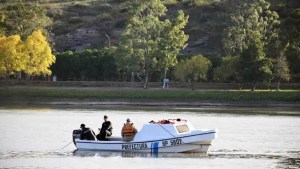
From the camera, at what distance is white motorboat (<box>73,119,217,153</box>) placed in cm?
5759

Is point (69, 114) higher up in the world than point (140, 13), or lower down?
lower down

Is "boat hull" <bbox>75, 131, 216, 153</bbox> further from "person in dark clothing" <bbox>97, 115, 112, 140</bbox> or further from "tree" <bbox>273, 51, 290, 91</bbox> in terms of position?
"tree" <bbox>273, 51, 290, 91</bbox>

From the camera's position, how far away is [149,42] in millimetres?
131375

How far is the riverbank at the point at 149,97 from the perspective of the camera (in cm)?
11950

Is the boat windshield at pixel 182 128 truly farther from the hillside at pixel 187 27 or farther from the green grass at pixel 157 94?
the hillside at pixel 187 27

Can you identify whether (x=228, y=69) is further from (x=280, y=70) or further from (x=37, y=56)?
(x=37, y=56)

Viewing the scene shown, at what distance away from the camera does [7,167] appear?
50281 mm

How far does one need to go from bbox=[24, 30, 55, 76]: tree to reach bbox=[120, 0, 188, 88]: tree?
14872mm

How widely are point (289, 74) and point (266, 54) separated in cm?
421

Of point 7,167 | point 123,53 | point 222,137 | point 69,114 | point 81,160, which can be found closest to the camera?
point 7,167

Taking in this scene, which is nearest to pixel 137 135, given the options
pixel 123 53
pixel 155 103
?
pixel 155 103

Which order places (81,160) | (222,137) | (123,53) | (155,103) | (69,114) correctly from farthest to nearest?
(123,53) < (155,103) < (69,114) < (222,137) < (81,160)

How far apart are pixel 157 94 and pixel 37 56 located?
25.0m

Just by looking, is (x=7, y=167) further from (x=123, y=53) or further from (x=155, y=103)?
(x=123, y=53)
